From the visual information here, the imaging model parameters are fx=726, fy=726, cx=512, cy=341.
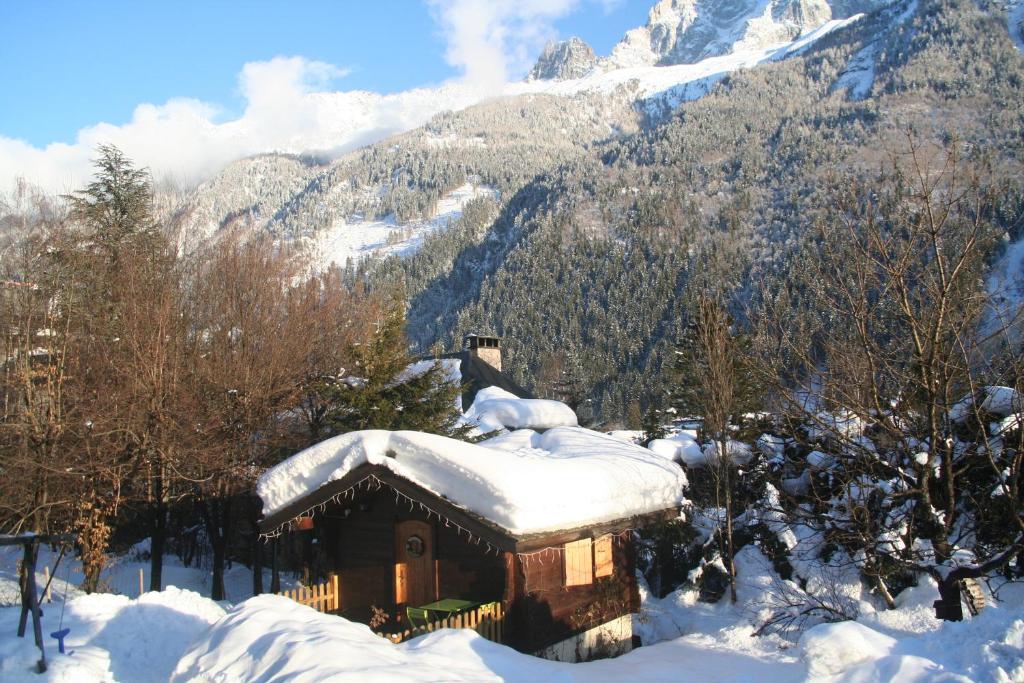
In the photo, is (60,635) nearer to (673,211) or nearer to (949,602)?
(949,602)

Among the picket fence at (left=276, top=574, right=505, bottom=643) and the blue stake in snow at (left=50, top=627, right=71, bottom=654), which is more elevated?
the blue stake in snow at (left=50, top=627, right=71, bottom=654)

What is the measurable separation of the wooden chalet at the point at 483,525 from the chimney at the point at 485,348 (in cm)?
2272

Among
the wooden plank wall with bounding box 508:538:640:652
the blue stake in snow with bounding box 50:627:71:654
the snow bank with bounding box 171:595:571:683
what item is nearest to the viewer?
the snow bank with bounding box 171:595:571:683

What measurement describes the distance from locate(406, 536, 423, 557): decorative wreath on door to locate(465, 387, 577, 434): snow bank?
13.1 metres

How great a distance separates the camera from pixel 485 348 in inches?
1510

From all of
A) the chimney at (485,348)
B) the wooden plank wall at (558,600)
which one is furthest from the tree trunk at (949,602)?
the chimney at (485,348)

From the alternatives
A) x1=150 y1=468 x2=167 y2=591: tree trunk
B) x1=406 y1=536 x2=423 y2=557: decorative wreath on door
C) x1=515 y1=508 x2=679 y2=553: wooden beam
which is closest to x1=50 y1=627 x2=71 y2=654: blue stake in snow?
x1=406 y1=536 x2=423 y2=557: decorative wreath on door

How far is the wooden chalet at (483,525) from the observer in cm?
1083

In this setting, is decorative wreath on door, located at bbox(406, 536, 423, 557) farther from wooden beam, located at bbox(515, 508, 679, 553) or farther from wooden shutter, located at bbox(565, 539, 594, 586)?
wooden beam, located at bbox(515, 508, 679, 553)

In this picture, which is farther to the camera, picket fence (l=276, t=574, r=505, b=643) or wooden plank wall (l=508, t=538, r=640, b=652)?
wooden plank wall (l=508, t=538, r=640, b=652)

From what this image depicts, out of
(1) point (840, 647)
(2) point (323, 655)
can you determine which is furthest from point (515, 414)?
(1) point (840, 647)

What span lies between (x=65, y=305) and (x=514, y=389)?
25.8 m

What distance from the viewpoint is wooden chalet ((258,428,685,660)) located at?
10.8 m

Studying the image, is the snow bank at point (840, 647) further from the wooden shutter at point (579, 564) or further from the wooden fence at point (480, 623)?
the wooden shutter at point (579, 564)
